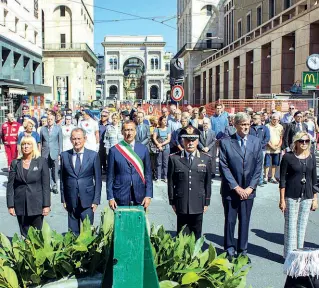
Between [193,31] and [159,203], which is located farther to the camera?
[193,31]

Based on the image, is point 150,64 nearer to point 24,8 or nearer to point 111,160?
point 24,8

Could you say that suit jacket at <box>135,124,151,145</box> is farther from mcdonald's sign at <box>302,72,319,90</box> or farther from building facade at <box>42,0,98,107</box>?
building facade at <box>42,0,98,107</box>

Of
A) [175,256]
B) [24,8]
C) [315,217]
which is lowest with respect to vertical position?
[315,217]

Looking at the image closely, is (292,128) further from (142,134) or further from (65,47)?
(65,47)

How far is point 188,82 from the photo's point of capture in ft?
248

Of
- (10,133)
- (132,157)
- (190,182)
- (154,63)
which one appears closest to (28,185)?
(132,157)

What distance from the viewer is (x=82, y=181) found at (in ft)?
19.4

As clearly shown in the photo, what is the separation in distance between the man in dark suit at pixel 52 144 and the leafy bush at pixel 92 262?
24.4 feet

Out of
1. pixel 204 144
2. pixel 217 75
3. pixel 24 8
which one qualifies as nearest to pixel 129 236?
pixel 204 144

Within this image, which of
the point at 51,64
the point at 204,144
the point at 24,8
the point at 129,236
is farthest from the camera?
the point at 51,64

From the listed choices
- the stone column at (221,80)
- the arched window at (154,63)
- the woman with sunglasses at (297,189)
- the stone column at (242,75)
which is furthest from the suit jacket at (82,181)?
the arched window at (154,63)

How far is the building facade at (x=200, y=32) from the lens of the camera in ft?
227

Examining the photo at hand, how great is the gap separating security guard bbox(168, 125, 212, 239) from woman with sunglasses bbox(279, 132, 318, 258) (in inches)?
41.7

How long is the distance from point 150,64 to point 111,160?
401 feet
